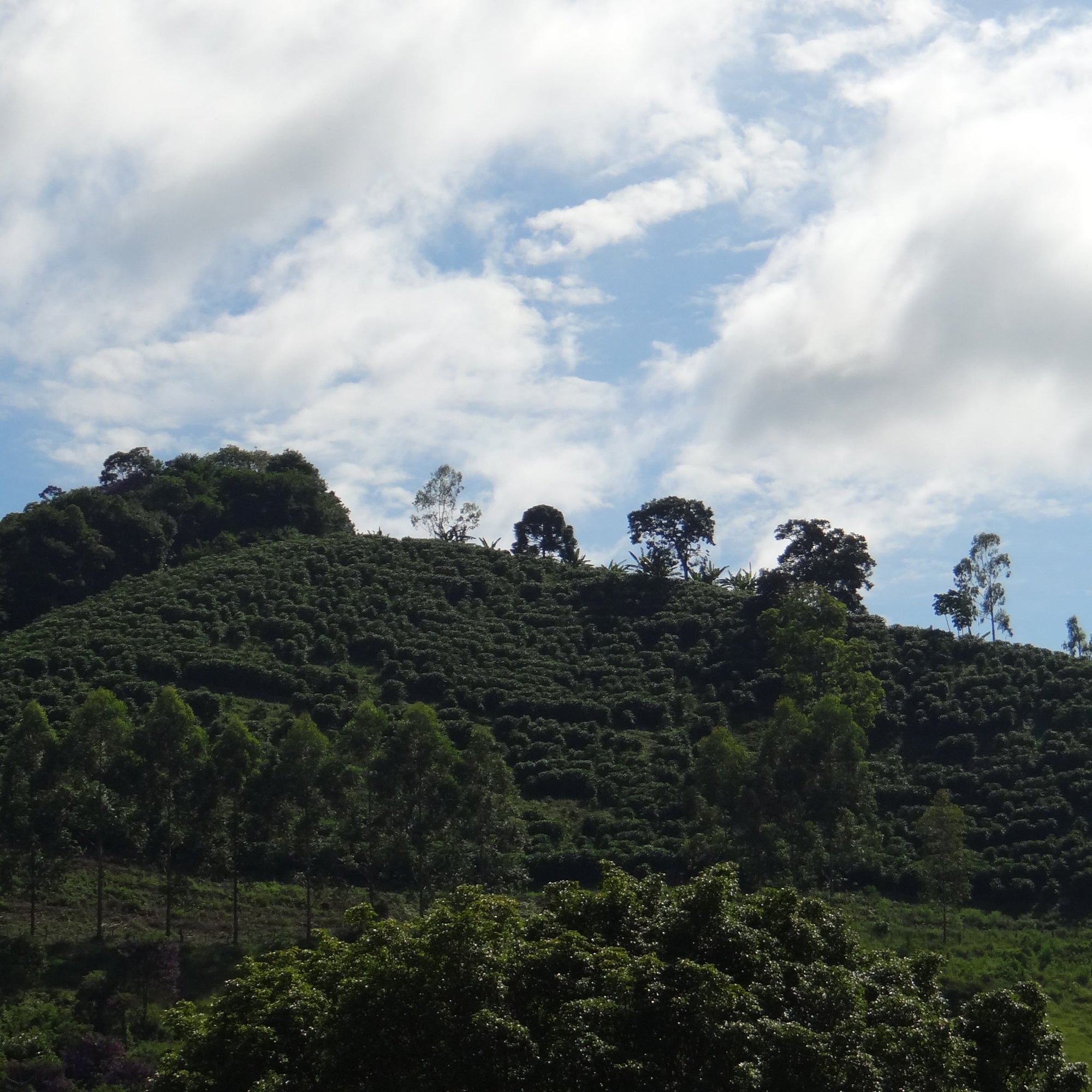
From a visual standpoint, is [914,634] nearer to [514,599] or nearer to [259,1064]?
[514,599]

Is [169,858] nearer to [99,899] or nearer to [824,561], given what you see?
[99,899]

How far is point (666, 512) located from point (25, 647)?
44.6 meters

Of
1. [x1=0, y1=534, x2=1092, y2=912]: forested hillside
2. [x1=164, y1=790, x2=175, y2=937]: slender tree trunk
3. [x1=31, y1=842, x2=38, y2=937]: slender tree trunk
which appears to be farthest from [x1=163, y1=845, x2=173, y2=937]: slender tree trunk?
[x1=31, y1=842, x2=38, y2=937]: slender tree trunk

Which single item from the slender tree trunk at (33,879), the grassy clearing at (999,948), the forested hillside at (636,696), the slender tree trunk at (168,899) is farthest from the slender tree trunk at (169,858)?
the grassy clearing at (999,948)

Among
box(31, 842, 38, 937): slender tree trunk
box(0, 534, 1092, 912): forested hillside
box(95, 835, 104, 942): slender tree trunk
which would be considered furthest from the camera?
box(0, 534, 1092, 912): forested hillside

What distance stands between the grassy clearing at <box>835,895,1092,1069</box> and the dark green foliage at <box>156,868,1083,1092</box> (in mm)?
18038

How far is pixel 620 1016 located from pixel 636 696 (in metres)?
50.5

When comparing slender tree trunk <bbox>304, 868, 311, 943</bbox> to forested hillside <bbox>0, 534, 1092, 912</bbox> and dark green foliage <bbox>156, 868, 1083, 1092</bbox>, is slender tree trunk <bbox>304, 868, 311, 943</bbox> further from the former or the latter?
dark green foliage <bbox>156, 868, 1083, 1092</bbox>

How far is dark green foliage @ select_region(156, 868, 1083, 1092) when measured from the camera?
17.7m

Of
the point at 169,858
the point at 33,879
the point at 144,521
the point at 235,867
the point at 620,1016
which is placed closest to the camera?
the point at 620,1016

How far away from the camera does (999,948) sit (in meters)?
44.5

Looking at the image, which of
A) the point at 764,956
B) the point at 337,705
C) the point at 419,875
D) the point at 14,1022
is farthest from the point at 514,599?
the point at 764,956

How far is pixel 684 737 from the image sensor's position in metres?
63.8

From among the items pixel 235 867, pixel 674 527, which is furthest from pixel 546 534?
pixel 235 867
